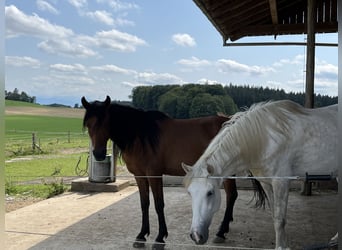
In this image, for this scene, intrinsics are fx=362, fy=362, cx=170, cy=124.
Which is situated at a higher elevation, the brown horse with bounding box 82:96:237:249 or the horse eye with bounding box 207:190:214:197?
the brown horse with bounding box 82:96:237:249

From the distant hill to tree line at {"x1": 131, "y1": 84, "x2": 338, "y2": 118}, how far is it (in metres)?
0.54

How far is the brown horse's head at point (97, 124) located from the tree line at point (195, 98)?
52 cm

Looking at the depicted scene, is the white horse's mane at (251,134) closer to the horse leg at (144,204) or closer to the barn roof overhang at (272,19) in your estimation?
the horse leg at (144,204)

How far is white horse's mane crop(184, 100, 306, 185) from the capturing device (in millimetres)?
2416

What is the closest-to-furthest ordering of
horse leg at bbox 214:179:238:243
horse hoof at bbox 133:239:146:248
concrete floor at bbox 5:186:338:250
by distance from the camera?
horse hoof at bbox 133:239:146:248
concrete floor at bbox 5:186:338:250
horse leg at bbox 214:179:238:243

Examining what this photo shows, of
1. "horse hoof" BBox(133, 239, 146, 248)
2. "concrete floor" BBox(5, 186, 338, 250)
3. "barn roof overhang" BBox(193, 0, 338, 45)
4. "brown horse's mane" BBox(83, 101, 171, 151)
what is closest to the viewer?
"brown horse's mane" BBox(83, 101, 171, 151)

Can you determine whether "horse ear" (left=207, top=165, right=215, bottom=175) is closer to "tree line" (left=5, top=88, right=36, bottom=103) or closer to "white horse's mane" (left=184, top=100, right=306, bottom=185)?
"white horse's mane" (left=184, top=100, right=306, bottom=185)

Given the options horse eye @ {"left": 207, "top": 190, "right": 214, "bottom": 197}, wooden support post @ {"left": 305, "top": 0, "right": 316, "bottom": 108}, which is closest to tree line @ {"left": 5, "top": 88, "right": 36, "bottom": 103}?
horse eye @ {"left": 207, "top": 190, "right": 214, "bottom": 197}

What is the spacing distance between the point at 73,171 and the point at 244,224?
12.9 ft

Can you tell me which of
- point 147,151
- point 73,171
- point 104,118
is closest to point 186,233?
point 147,151

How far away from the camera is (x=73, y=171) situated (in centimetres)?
675

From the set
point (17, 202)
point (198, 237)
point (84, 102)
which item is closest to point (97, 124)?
point (84, 102)

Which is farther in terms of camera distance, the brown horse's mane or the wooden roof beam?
the wooden roof beam

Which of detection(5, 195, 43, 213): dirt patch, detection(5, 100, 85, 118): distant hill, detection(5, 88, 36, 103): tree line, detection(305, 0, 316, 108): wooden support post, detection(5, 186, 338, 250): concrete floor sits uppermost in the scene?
detection(305, 0, 316, 108): wooden support post
